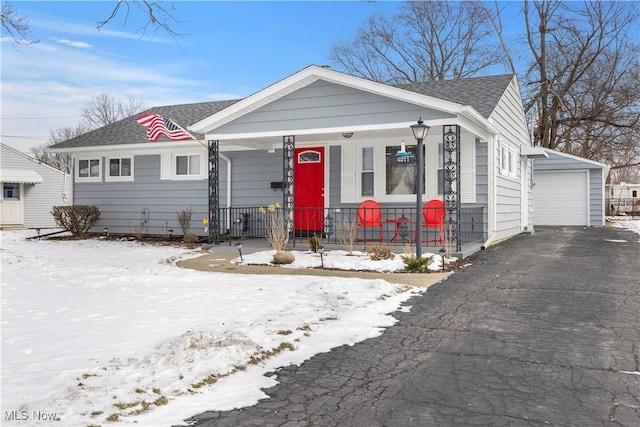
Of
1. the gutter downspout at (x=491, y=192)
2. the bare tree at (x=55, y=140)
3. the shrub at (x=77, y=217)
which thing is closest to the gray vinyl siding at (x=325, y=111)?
the gutter downspout at (x=491, y=192)

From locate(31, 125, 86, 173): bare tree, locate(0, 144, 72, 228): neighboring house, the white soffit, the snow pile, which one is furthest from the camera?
locate(31, 125, 86, 173): bare tree

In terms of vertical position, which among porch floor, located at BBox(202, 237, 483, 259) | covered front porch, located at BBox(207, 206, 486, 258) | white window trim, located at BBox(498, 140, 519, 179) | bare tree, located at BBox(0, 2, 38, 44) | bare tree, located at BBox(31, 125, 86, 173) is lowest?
porch floor, located at BBox(202, 237, 483, 259)

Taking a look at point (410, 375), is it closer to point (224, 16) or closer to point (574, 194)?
point (224, 16)

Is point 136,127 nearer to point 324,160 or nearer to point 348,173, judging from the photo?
point 324,160

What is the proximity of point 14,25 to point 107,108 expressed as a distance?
126 feet

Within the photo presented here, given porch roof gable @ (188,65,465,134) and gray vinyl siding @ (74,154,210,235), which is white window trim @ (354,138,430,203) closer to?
porch roof gable @ (188,65,465,134)

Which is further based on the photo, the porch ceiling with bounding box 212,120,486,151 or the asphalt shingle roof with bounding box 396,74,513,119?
the asphalt shingle roof with bounding box 396,74,513,119

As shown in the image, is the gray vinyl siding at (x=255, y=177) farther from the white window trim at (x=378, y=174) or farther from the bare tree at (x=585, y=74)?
the bare tree at (x=585, y=74)

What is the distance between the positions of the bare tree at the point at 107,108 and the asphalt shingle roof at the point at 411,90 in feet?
99.4

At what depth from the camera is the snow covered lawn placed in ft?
10.7

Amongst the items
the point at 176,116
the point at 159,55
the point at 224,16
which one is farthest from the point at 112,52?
the point at 224,16

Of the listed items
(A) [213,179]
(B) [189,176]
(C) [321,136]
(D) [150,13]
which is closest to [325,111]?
(C) [321,136]

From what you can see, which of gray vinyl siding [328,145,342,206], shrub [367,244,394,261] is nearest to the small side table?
gray vinyl siding [328,145,342,206]

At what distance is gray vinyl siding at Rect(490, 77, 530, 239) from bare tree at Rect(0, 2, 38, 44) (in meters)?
9.82
